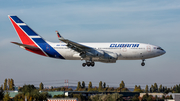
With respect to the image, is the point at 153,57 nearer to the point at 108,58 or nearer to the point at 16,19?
the point at 108,58

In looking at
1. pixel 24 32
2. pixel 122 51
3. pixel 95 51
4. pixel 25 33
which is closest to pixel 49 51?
pixel 25 33

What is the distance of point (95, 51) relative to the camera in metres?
66.3

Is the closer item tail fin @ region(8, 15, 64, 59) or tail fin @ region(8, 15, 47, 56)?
tail fin @ region(8, 15, 64, 59)

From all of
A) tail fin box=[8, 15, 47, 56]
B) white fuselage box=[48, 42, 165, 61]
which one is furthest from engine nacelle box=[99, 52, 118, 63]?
tail fin box=[8, 15, 47, 56]

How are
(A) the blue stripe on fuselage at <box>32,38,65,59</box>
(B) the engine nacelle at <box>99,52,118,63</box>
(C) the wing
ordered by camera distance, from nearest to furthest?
(C) the wing < (B) the engine nacelle at <box>99,52,118,63</box> < (A) the blue stripe on fuselage at <box>32,38,65,59</box>

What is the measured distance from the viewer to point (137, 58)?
222ft

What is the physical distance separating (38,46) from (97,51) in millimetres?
13638

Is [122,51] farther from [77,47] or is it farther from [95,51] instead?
[77,47]

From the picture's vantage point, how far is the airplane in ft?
218

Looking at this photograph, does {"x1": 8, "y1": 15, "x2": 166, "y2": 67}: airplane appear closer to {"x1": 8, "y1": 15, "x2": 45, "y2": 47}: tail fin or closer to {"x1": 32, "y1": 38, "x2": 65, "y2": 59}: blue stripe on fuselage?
{"x1": 32, "y1": 38, "x2": 65, "y2": 59}: blue stripe on fuselage

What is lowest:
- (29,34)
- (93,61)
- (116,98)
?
(116,98)

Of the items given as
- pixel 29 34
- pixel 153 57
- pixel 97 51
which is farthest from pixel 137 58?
pixel 29 34

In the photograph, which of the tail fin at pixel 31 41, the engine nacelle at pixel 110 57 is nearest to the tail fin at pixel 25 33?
the tail fin at pixel 31 41

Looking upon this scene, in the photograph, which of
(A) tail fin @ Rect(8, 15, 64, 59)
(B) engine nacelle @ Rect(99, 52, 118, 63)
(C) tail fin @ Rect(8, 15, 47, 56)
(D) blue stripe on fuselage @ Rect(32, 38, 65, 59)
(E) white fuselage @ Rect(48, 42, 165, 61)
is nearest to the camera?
(B) engine nacelle @ Rect(99, 52, 118, 63)
